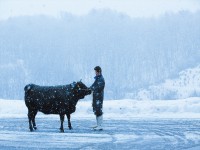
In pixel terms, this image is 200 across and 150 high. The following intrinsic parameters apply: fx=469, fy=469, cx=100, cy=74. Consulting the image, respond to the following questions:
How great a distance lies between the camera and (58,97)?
1538 centimetres

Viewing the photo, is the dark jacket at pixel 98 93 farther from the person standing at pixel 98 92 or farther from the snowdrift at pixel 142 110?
the snowdrift at pixel 142 110

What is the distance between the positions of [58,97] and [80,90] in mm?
762

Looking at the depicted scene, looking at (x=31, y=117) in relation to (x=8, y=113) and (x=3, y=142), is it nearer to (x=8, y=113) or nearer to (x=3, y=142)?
(x=3, y=142)

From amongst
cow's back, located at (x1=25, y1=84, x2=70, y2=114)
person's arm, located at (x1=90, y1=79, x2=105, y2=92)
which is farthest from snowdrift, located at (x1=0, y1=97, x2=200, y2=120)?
person's arm, located at (x1=90, y1=79, x2=105, y2=92)

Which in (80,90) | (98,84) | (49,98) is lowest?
(49,98)

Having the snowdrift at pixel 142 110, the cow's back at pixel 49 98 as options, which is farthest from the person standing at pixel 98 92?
the snowdrift at pixel 142 110

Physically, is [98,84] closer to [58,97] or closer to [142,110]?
[58,97]

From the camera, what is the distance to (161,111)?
980 inches

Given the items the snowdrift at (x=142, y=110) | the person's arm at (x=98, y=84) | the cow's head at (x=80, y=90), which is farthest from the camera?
the snowdrift at (x=142, y=110)

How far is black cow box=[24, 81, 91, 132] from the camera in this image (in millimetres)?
15367

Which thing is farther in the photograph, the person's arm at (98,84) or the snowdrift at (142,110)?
the snowdrift at (142,110)

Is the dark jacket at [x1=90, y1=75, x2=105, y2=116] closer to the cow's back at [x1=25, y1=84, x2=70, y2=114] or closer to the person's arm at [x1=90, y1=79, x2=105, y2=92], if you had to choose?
the person's arm at [x1=90, y1=79, x2=105, y2=92]

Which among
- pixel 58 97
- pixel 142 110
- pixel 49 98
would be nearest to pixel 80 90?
pixel 58 97

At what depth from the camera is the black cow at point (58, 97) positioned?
605 inches
